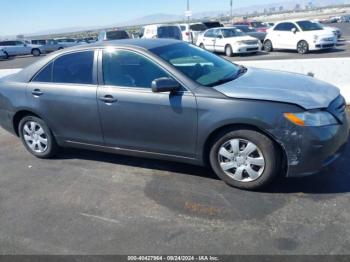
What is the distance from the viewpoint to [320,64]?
707cm

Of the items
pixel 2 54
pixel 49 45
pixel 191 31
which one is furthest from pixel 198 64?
pixel 49 45

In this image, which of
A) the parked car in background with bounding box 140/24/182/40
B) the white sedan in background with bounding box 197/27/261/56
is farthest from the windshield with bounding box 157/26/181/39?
the white sedan in background with bounding box 197/27/261/56

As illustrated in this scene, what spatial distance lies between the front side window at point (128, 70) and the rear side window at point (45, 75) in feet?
3.05

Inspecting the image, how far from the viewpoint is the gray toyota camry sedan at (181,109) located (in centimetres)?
360

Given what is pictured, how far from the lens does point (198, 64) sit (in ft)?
14.8

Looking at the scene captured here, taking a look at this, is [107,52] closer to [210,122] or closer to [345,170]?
[210,122]

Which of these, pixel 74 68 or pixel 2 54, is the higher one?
pixel 74 68

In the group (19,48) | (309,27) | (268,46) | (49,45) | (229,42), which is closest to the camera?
(309,27)

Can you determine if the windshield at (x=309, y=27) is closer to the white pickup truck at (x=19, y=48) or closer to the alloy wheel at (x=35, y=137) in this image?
the alloy wheel at (x=35, y=137)

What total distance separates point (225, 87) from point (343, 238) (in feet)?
6.07

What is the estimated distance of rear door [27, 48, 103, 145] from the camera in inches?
179

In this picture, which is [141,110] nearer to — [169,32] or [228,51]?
[228,51]

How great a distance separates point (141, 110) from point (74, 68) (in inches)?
47.8

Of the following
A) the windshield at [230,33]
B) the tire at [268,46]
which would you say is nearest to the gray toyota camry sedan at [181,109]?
the windshield at [230,33]
